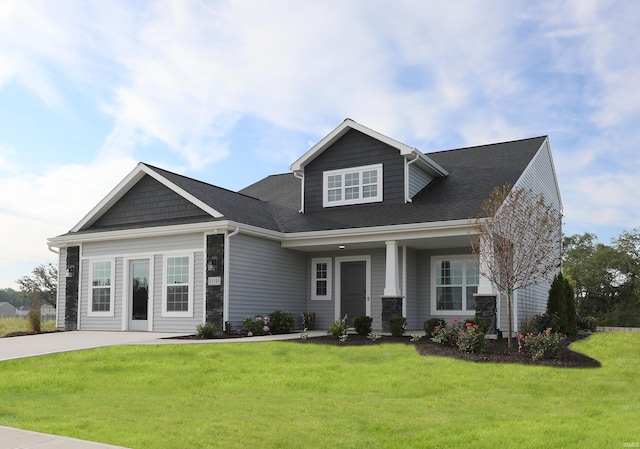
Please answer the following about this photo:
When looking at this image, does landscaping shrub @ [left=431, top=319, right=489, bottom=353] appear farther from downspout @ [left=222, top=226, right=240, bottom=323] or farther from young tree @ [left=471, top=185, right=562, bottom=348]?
downspout @ [left=222, top=226, right=240, bottom=323]

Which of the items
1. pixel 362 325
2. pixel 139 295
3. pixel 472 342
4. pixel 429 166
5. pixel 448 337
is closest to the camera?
pixel 472 342

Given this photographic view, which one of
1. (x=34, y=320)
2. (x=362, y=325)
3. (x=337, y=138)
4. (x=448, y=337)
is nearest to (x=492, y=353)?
(x=448, y=337)

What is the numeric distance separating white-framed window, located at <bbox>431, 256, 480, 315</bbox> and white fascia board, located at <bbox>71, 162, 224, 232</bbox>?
739 centimetres

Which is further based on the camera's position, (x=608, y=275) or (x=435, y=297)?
(x=608, y=275)

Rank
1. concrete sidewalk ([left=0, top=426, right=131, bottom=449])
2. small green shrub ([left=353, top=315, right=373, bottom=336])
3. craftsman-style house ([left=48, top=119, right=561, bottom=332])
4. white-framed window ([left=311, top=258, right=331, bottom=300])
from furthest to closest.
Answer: white-framed window ([left=311, top=258, right=331, bottom=300]) < craftsman-style house ([left=48, top=119, right=561, bottom=332]) < small green shrub ([left=353, top=315, right=373, bottom=336]) < concrete sidewalk ([left=0, top=426, right=131, bottom=449])

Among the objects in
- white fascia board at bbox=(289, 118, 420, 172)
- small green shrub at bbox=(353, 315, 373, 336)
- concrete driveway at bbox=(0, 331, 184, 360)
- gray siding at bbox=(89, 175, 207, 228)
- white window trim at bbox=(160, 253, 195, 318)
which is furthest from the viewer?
white fascia board at bbox=(289, 118, 420, 172)

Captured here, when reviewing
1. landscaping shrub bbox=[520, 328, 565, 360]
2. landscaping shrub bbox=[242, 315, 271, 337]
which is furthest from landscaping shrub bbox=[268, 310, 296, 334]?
landscaping shrub bbox=[520, 328, 565, 360]

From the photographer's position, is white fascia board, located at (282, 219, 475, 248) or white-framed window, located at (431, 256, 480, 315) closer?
white fascia board, located at (282, 219, 475, 248)

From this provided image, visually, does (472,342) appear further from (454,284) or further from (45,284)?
(45,284)

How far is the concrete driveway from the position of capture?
13825mm

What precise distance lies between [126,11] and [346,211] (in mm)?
8932

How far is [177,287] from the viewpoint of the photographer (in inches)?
712

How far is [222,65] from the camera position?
54.2 ft

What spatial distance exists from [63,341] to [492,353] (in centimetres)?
1076
